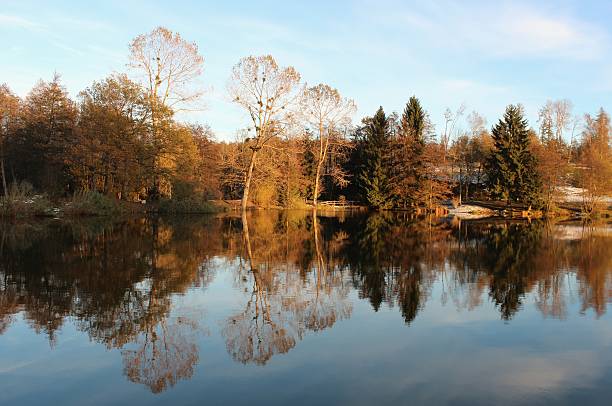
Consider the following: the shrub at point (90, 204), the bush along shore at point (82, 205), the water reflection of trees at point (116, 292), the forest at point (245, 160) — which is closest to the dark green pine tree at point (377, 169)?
the forest at point (245, 160)

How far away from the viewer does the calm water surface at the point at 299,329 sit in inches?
189

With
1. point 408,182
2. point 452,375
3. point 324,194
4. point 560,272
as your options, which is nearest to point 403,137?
point 408,182

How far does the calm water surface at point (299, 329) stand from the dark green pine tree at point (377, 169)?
37737mm

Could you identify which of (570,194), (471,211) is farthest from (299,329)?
(570,194)

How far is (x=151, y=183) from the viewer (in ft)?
119

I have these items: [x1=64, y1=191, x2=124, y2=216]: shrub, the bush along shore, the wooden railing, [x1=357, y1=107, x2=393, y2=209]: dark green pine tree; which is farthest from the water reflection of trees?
[x1=357, y1=107, x2=393, y2=209]: dark green pine tree

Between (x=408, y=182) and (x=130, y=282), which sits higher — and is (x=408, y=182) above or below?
above

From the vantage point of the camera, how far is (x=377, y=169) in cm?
5088

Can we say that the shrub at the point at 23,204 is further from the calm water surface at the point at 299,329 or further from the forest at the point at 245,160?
the calm water surface at the point at 299,329

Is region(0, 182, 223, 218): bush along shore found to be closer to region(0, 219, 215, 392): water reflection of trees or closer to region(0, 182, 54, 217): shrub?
region(0, 182, 54, 217): shrub

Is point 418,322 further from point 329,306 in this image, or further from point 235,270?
Result: point 235,270

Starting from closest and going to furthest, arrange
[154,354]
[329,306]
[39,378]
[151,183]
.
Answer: [39,378]
[154,354]
[329,306]
[151,183]

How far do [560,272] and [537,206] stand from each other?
1401 inches

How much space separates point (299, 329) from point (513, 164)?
145 ft
